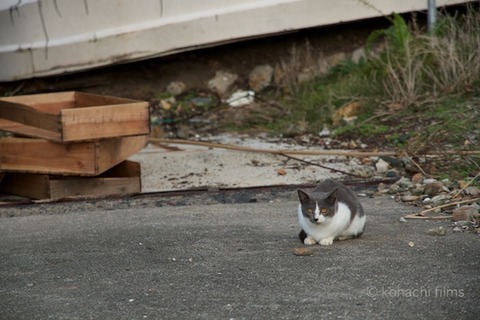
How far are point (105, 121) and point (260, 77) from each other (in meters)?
3.53

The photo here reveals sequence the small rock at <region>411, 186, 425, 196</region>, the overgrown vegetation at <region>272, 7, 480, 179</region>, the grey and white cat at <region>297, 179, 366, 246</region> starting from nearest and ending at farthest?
the grey and white cat at <region>297, 179, 366, 246</region>, the small rock at <region>411, 186, 425, 196</region>, the overgrown vegetation at <region>272, 7, 480, 179</region>

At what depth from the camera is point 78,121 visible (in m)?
6.73

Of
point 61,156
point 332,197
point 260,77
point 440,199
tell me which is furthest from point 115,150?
point 260,77

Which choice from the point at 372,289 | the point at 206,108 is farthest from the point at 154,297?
the point at 206,108

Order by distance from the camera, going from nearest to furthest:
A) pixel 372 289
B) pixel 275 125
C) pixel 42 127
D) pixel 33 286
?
pixel 372 289 < pixel 33 286 < pixel 42 127 < pixel 275 125

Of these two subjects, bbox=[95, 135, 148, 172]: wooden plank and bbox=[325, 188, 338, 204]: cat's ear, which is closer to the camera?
bbox=[325, 188, 338, 204]: cat's ear

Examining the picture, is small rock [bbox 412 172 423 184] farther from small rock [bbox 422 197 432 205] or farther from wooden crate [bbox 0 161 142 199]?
wooden crate [bbox 0 161 142 199]

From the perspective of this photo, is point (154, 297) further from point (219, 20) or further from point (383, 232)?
point (219, 20)

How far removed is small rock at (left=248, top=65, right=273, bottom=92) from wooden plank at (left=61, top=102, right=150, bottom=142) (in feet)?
10.6

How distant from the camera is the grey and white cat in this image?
16.7ft

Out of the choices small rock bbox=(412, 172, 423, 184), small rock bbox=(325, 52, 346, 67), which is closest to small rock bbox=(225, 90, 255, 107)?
small rock bbox=(325, 52, 346, 67)

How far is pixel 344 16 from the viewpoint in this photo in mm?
9508

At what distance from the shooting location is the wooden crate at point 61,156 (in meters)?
6.83

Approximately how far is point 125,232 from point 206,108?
4.45 meters
